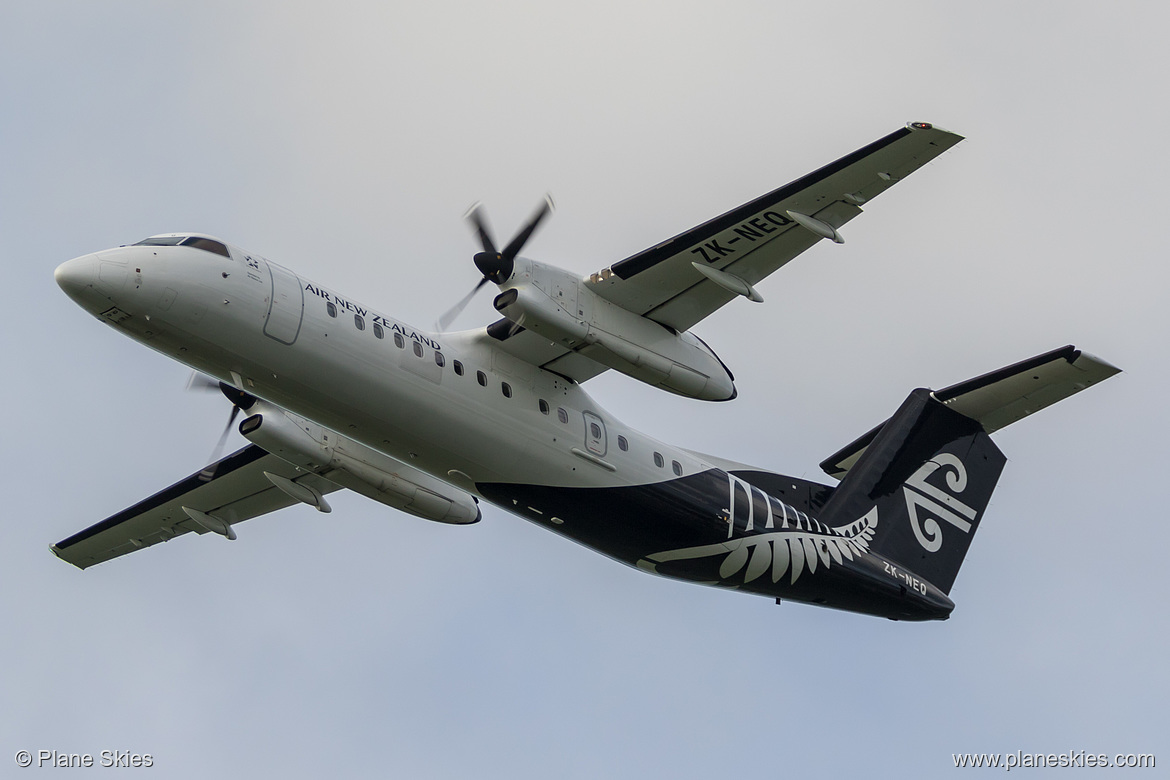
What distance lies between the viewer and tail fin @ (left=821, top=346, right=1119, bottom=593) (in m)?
17.9

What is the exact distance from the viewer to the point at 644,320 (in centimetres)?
1551

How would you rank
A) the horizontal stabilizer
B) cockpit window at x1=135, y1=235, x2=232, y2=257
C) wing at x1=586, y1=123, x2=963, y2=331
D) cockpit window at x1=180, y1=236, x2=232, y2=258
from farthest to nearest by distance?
the horizontal stabilizer → cockpit window at x1=180, y1=236, x2=232, y2=258 → cockpit window at x1=135, y1=235, x2=232, y2=257 → wing at x1=586, y1=123, x2=963, y2=331

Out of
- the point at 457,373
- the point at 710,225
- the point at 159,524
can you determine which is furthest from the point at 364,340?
the point at 159,524

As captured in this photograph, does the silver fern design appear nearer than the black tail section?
Yes

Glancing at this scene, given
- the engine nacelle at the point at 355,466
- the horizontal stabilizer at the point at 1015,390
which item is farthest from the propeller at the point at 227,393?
the horizontal stabilizer at the point at 1015,390

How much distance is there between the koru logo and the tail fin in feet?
0.05

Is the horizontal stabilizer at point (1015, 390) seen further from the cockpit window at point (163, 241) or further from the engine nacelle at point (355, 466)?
the cockpit window at point (163, 241)

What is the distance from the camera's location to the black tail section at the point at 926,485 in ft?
59.4

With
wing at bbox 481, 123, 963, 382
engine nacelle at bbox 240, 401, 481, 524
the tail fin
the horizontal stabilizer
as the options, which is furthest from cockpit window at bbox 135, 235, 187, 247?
the horizontal stabilizer

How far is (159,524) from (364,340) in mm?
6740

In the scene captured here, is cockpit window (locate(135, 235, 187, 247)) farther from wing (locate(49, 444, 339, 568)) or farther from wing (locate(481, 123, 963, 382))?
wing (locate(49, 444, 339, 568))

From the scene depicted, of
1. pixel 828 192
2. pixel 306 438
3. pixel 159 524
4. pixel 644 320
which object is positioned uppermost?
pixel 828 192

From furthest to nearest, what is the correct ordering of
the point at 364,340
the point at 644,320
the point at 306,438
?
the point at 306,438 < the point at 644,320 < the point at 364,340

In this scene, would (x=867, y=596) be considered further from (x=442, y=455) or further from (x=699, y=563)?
(x=442, y=455)
